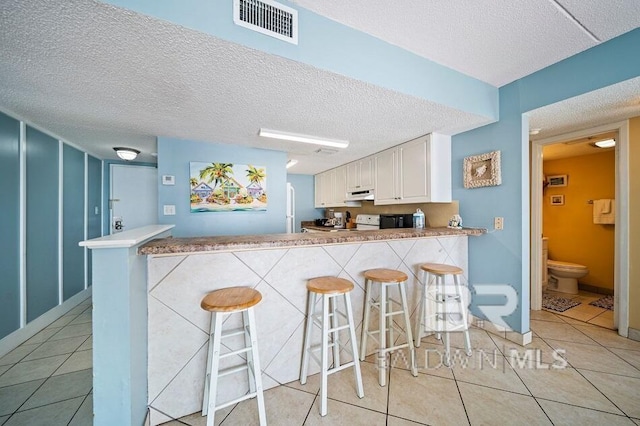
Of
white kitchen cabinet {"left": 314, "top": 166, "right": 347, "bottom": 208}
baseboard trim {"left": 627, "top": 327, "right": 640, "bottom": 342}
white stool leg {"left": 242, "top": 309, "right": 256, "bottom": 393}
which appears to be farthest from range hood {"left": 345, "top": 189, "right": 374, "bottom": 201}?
baseboard trim {"left": 627, "top": 327, "right": 640, "bottom": 342}

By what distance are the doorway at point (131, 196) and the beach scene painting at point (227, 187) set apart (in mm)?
1650

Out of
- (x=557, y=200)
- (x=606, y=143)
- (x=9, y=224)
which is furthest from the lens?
(x=557, y=200)

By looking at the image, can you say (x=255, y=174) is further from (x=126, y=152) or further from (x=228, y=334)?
(x=228, y=334)

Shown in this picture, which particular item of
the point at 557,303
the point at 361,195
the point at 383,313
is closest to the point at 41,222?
the point at 383,313

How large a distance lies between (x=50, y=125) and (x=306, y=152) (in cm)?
279

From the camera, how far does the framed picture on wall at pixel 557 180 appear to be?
3980mm

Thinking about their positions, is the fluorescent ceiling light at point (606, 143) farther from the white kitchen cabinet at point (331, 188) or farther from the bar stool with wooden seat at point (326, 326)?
the bar stool with wooden seat at point (326, 326)

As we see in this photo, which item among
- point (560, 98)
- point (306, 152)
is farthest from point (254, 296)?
point (560, 98)

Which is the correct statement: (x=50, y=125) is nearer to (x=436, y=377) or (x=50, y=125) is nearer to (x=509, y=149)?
(x=436, y=377)

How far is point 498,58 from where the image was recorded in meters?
1.89

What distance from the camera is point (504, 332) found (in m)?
2.34

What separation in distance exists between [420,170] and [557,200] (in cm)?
314

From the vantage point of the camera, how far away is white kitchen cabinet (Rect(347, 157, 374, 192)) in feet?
12.5

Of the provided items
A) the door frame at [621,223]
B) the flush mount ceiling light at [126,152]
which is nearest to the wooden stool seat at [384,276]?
the door frame at [621,223]
